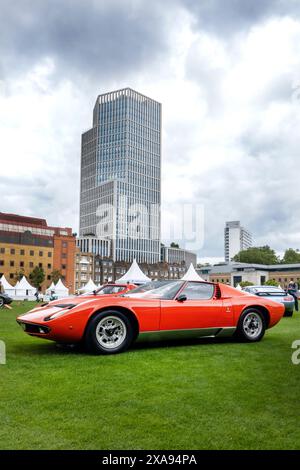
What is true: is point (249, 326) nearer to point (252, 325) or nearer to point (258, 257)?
point (252, 325)

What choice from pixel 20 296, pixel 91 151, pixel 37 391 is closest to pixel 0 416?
pixel 37 391

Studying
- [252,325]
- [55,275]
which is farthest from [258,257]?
[252,325]

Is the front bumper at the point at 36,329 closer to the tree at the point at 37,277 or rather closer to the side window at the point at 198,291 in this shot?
the side window at the point at 198,291

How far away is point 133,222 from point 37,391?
135410 millimetres

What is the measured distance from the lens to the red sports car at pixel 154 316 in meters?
6.86

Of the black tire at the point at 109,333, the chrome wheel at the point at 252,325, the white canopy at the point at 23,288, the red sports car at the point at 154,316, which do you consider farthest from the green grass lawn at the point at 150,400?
the white canopy at the point at 23,288

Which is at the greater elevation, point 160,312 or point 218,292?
point 218,292

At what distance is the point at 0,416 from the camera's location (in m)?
3.90

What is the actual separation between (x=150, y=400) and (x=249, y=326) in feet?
15.2

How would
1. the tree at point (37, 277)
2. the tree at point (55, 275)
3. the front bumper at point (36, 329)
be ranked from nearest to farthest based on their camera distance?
the front bumper at point (36, 329) < the tree at point (37, 277) < the tree at point (55, 275)

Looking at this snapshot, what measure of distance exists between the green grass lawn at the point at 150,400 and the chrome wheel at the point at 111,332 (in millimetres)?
301

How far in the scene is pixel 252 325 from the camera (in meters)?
8.68

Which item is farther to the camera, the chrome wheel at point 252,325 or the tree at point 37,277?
the tree at point 37,277
